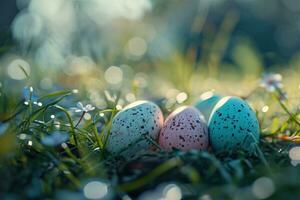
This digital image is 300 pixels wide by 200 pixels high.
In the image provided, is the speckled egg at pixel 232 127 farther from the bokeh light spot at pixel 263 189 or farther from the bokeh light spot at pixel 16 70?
the bokeh light spot at pixel 16 70

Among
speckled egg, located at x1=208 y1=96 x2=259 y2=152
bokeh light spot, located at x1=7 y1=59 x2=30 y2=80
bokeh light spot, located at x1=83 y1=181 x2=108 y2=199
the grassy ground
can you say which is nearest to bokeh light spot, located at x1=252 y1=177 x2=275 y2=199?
the grassy ground

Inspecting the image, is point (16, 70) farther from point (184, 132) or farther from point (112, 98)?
point (184, 132)

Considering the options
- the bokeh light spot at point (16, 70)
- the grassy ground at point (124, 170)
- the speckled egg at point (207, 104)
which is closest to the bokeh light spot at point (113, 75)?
the bokeh light spot at point (16, 70)

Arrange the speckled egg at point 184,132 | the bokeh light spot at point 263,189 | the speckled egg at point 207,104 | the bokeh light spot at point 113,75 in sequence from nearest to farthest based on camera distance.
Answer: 1. the bokeh light spot at point 263,189
2. the speckled egg at point 184,132
3. the speckled egg at point 207,104
4. the bokeh light spot at point 113,75

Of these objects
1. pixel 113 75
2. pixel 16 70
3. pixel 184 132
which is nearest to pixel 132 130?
pixel 184 132

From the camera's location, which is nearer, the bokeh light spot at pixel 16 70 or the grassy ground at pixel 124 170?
the grassy ground at pixel 124 170

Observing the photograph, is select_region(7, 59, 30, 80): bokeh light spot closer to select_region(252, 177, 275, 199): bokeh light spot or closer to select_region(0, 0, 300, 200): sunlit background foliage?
select_region(0, 0, 300, 200): sunlit background foliage

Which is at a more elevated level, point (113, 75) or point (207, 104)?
point (113, 75)
